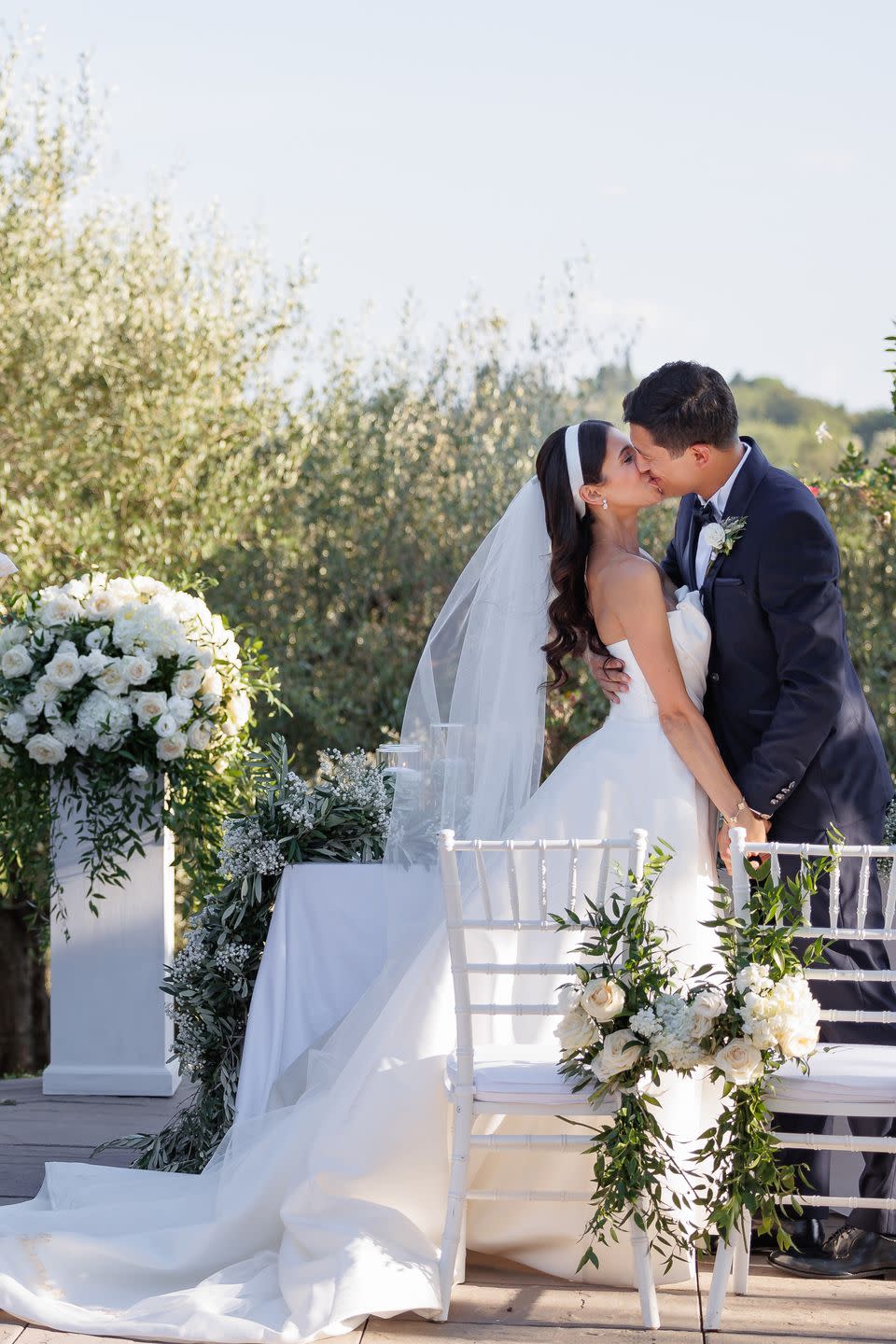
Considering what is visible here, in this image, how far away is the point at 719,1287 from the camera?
2.77 metres

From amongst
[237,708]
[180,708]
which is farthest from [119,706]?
[237,708]

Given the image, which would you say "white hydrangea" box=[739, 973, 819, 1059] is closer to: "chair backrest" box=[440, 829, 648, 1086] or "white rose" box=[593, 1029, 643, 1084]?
"white rose" box=[593, 1029, 643, 1084]

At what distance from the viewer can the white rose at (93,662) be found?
170 inches

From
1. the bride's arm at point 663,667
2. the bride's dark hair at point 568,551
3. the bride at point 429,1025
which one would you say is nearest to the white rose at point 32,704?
the bride at point 429,1025

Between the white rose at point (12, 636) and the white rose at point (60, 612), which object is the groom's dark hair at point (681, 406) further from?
the white rose at point (12, 636)

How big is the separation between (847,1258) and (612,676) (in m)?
1.45

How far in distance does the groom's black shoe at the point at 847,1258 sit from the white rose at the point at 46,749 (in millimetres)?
2613

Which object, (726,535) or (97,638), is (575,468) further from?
(97,638)

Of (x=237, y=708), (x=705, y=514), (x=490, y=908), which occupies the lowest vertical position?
(x=490, y=908)

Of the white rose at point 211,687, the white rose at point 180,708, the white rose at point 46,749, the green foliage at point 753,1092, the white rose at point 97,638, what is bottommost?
the green foliage at point 753,1092

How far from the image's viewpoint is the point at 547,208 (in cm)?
1443

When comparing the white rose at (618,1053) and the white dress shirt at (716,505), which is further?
the white dress shirt at (716,505)

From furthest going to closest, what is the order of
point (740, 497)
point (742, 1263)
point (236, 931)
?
point (236, 931) < point (740, 497) < point (742, 1263)

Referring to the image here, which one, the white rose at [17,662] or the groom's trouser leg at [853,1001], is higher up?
the white rose at [17,662]
